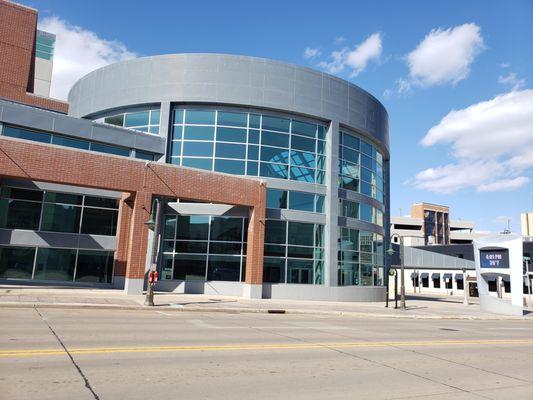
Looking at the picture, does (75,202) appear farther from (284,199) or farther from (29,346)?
(29,346)

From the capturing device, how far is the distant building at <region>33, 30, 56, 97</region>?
48094 mm

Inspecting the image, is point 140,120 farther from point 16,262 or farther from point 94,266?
point 16,262

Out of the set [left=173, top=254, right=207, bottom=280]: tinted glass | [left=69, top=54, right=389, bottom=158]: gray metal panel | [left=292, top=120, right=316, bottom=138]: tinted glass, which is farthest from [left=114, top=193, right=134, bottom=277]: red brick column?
[left=292, top=120, right=316, bottom=138]: tinted glass

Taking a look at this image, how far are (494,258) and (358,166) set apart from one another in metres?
11.0

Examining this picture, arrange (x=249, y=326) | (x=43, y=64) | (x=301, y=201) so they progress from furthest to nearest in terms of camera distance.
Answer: (x=43, y=64), (x=301, y=201), (x=249, y=326)

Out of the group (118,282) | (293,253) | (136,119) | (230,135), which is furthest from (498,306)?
(136,119)

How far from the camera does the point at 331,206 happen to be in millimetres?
30938

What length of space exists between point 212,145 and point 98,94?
9498mm

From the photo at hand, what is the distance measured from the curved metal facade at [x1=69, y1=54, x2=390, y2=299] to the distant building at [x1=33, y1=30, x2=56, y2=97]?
60.1 feet

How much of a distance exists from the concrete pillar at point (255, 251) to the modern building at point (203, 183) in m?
0.07

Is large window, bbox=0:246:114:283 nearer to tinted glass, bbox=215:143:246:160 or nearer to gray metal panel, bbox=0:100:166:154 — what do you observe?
gray metal panel, bbox=0:100:166:154

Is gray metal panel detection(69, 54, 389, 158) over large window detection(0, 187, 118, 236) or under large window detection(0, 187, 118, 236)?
over

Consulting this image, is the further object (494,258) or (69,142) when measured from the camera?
(494,258)

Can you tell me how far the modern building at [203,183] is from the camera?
2603cm
